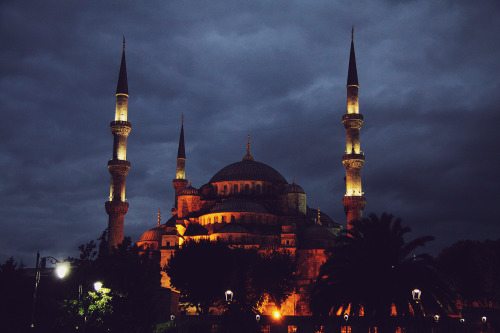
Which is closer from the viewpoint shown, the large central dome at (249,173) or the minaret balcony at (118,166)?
the minaret balcony at (118,166)

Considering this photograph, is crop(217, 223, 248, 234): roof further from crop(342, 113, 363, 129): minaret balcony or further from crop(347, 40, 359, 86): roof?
crop(347, 40, 359, 86): roof

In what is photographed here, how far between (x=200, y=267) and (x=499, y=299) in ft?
96.5

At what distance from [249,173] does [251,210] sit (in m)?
9.58

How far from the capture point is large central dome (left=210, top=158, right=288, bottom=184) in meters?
81.6

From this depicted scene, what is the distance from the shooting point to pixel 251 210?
241 ft

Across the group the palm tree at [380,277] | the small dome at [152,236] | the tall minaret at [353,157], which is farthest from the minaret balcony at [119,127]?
the palm tree at [380,277]

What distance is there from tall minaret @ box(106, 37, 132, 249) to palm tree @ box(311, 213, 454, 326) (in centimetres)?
3466

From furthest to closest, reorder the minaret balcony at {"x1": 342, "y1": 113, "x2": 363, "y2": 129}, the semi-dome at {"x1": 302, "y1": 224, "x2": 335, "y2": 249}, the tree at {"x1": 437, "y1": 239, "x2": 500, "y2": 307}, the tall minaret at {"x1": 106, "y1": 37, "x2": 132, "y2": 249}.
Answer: the minaret balcony at {"x1": 342, "y1": 113, "x2": 363, "y2": 129}, the semi-dome at {"x1": 302, "y1": 224, "x2": 335, "y2": 249}, the tall minaret at {"x1": 106, "y1": 37, "x2": 132, "y2": 249}, the tree at {"x1": 437, "y1": 239, "x2": 500, "y2": 307}

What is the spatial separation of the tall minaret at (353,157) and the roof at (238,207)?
35.0 feet

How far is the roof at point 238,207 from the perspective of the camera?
7319cm

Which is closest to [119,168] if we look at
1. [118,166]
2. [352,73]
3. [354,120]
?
[118,166]

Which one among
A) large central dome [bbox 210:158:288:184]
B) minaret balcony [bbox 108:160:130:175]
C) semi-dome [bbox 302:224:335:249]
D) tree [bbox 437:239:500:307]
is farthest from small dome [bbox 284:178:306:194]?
minaret balcony [bbox 108:160:130:175]

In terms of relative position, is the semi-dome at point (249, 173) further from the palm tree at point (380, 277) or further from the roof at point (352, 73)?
the palm tree at point (380, 277)

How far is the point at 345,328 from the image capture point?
1866 inches
